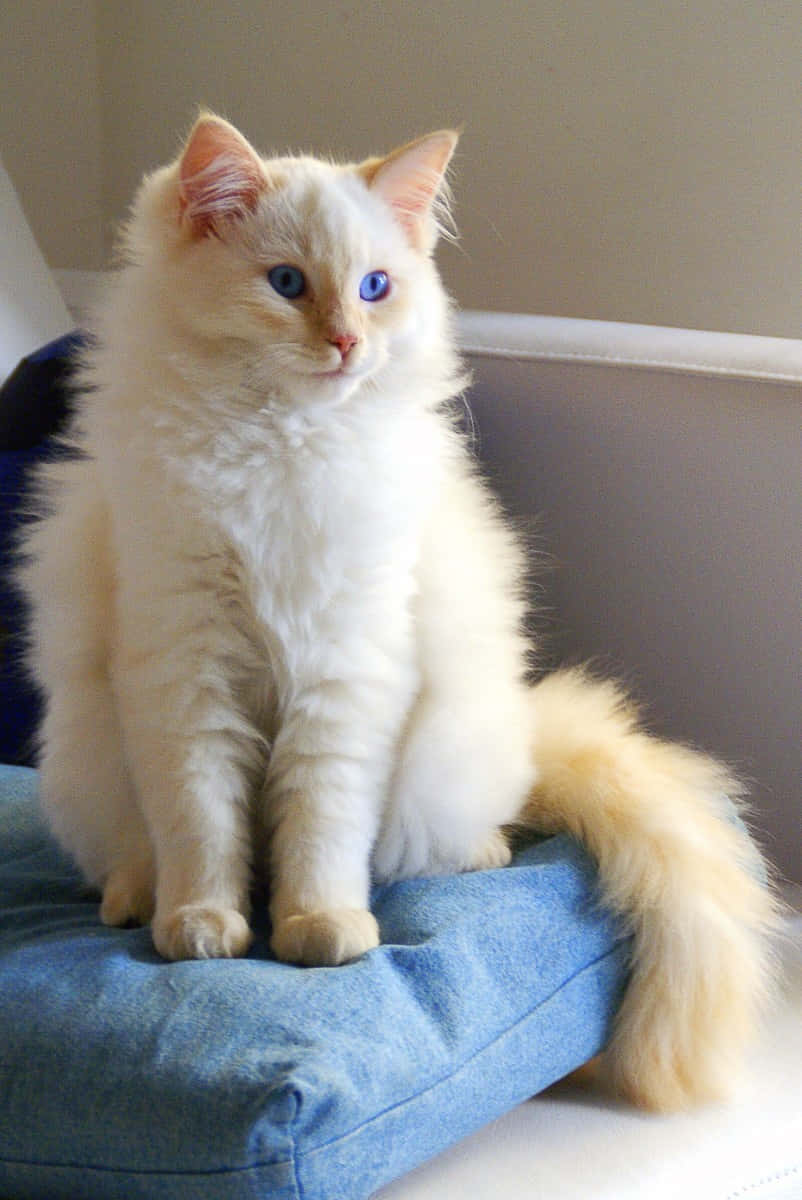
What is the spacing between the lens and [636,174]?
7.19ft

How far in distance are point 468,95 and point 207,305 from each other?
56.7 inches

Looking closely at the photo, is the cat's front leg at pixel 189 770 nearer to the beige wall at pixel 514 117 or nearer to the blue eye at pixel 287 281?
the blue eye at pixel 287 281

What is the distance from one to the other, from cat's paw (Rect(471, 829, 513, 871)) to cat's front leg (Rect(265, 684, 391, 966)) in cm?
12

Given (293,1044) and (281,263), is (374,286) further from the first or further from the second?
(293,1044)

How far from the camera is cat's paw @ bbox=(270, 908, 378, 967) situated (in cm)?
101

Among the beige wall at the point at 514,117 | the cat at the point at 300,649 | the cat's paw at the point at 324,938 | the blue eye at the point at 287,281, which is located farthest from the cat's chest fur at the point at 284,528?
the beige wall at the point at 514,117

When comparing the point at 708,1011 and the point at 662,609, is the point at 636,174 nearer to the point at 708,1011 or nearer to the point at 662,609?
the point at 662,609

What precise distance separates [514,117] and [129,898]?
169 cm

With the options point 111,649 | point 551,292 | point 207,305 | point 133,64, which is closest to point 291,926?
point 111,649

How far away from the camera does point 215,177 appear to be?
1115 mm

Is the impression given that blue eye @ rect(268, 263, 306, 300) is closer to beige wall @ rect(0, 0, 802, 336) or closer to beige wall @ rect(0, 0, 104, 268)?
beige wall @ rect(0, 0, 802, 336)

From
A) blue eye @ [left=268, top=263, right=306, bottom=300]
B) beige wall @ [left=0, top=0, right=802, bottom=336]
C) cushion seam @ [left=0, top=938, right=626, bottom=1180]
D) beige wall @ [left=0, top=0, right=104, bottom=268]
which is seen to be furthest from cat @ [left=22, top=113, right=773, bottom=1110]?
beige wall @ [left=0, top=0, right=104, bottom=268]

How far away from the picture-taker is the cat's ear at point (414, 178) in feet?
3.93

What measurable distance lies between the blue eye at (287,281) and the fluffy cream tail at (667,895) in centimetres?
53
